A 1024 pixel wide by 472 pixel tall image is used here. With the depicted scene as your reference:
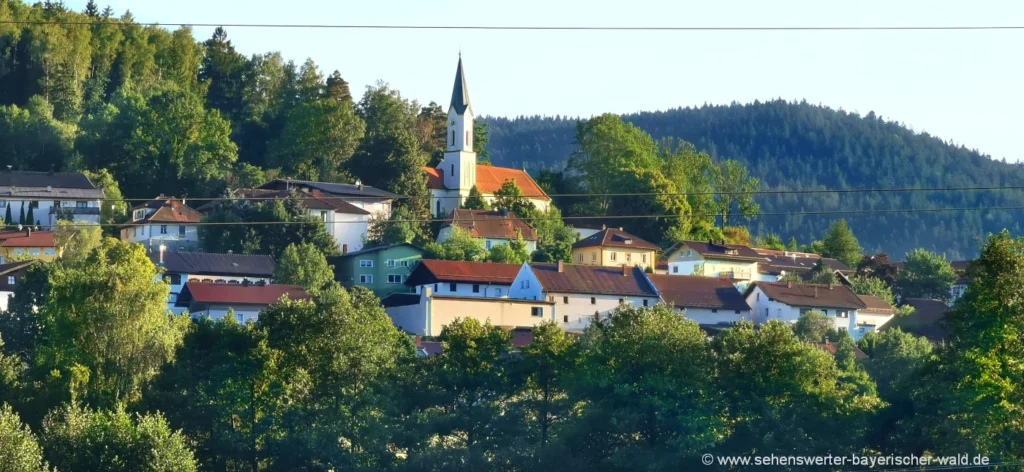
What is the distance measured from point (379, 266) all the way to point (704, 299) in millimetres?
16306

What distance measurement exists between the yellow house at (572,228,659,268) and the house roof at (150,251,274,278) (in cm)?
1858

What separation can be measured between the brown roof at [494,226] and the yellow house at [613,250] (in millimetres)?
2750

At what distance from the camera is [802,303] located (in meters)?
79.1

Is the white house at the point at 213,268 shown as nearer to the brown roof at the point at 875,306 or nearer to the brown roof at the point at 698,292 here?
the brown roof at the point at 698,292

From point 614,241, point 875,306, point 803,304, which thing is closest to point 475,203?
point 614,241

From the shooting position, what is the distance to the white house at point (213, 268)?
74750 mm

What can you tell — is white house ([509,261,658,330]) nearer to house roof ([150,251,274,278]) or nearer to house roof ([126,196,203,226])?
house roof ([150,251,274,278])

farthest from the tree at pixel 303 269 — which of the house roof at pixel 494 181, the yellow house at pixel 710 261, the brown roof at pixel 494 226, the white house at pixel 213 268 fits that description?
the house roof at pixel 494 181

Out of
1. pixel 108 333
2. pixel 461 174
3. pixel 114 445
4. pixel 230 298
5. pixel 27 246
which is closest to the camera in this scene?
pixel 114 445

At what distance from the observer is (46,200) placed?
8712 centimetres

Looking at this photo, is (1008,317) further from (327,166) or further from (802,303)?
(327,166)

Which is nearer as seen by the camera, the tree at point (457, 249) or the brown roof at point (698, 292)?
the brown roof at point (698, 292)

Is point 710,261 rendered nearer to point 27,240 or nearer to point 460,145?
point 460,145

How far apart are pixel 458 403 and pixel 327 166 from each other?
50794 mm
